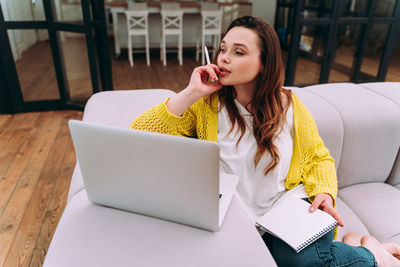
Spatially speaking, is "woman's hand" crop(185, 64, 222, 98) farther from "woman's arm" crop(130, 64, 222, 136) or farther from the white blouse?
the white blouse

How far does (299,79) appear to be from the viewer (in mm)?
3670

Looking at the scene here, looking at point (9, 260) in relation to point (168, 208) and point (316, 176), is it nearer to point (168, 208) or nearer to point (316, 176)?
point (168, 208)

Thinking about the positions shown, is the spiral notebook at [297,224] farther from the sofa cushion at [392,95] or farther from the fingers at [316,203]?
the sofa cushion at [392,95]

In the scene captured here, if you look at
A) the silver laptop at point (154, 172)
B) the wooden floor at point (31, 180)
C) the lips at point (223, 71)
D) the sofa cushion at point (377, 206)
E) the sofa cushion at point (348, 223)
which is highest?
the lips at point (223, 71)

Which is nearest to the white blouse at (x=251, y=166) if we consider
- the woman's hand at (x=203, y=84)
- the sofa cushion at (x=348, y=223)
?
the woman's hand at (x=203, y=84)

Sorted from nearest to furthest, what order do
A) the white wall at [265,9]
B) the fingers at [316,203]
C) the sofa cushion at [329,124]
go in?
the fingers at [316,203] → the sofa cushion at [329,124] → the white wall at [265,9]

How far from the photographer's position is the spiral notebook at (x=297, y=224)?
0.87m

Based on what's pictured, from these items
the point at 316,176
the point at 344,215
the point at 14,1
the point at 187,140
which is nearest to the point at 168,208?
the point at 187,140

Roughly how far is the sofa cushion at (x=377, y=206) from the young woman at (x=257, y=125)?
0.16 metres

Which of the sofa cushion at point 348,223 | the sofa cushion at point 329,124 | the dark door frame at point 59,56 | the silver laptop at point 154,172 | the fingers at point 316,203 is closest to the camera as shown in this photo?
the silver laptop at point 154,172

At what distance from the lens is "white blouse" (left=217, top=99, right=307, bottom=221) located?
43.6 inches

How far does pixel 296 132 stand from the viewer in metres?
1.14

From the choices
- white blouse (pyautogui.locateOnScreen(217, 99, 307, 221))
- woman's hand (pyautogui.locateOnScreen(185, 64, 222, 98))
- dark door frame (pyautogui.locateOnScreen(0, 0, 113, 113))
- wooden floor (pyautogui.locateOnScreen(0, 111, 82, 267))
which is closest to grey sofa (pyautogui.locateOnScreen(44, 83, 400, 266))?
white blouse (pyautogui.locateOnScreen(217, 99, 307, 221))

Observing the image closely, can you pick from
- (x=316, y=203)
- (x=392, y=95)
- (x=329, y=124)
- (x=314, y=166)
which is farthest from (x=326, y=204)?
(x=392, y=95)
